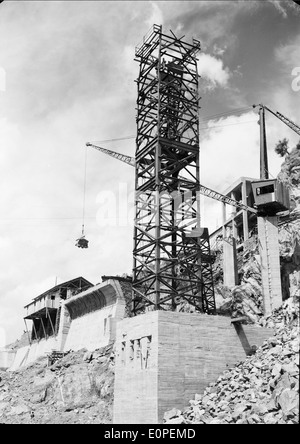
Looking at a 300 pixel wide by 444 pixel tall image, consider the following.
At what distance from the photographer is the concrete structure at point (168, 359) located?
2405 cm

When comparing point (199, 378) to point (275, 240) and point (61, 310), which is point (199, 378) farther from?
point (61, 310)

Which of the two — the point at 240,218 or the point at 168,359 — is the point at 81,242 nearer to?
the point at 240,218

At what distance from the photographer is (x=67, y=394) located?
38625 millimetres

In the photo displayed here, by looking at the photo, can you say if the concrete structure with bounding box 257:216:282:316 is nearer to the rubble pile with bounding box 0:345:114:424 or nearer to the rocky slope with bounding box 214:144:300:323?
the rocky slope with bounding box 214:144:300:323

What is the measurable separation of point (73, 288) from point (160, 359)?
36.2 m

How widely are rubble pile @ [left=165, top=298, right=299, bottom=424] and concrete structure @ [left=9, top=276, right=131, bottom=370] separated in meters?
19.8

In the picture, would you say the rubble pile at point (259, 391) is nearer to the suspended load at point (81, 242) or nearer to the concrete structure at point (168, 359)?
the concrete structure at point (168, 359)

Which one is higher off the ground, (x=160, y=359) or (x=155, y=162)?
(x=155, y=162)

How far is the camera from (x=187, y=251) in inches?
1335

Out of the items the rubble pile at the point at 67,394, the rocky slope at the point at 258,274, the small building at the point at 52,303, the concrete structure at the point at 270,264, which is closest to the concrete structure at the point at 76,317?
the small building at the point at 52,303

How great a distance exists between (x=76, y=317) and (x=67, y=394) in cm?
1444

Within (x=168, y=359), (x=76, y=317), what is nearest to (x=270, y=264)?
(x=168, y=359)

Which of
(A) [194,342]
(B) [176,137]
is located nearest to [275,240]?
(B) [176,137]
